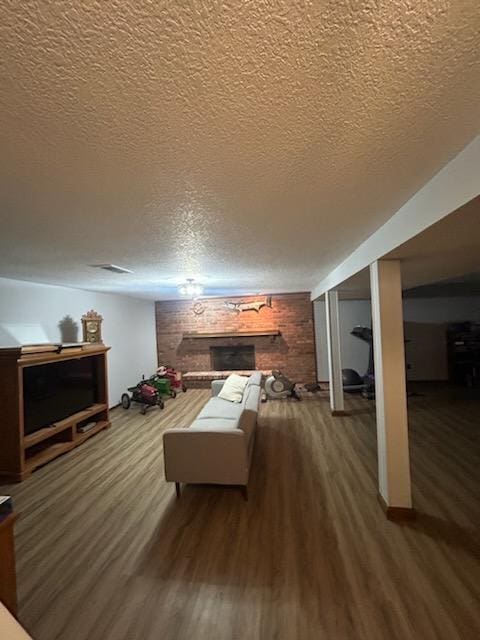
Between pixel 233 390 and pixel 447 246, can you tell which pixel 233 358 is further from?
pixel 447 246

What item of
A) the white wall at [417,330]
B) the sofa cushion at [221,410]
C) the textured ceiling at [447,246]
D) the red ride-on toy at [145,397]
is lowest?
the red ride-on toy at [145,397]

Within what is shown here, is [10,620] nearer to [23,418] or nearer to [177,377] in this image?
[23,418]

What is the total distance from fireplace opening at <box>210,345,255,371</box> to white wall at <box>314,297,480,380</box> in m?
1.64

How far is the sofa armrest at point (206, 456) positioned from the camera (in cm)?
271

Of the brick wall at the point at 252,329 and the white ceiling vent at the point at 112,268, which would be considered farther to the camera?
the brick wall at the point at 252,329

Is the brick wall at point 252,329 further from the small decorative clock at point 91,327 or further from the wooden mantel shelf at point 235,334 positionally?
the small decorative clock at point 91,327

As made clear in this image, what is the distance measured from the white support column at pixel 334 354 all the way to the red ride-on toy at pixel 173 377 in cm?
371

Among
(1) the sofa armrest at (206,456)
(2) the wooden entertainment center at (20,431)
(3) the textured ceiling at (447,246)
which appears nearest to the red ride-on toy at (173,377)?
(2) the wooden entertainment center at (20,431)

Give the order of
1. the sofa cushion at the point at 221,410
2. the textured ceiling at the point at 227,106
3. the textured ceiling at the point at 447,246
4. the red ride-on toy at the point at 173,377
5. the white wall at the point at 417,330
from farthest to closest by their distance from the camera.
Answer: the white wall at the point at 417,330
the red ride-on toy at the point at 173,377
the sofa cushion at the point at 221,410
the textured ceiling at the point at 447,246
the textured ceiling at the point at 227,106

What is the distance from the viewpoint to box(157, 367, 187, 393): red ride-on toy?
7.11m

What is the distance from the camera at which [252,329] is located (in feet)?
24.6

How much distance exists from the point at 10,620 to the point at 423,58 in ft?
4.80

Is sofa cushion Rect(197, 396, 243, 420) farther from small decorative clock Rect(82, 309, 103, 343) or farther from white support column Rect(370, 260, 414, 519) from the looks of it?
small decorative clock Rect(82, 309, 103, 343)

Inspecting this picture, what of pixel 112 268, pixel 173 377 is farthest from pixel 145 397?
pixel 112 268
